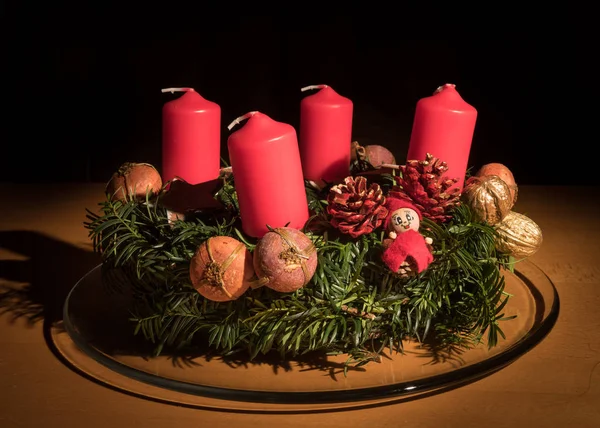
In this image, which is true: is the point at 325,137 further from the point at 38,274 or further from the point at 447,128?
the point at 38,274

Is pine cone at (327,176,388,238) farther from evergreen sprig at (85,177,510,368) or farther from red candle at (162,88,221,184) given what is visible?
red candle at (162,88,221,184)

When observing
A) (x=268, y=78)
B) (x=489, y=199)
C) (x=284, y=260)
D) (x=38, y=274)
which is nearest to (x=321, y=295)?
(x=284, y=260)

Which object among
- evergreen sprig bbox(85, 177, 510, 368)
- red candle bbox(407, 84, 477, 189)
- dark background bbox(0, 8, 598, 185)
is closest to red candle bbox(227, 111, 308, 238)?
evergreen sprig bbox(85, 177, 510, 368)

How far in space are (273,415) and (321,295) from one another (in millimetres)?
88

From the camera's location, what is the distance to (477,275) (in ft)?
2.02

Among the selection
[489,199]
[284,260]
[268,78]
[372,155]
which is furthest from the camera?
[268,78]

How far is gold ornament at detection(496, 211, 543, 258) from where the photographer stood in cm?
67

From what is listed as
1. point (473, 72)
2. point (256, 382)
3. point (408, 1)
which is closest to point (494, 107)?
point (473, 72)

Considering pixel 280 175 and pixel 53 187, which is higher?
pixel 280 175

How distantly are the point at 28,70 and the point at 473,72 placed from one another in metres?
0.67

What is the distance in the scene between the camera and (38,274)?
79 centimetres

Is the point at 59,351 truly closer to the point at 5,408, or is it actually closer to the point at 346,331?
the point at 5,408

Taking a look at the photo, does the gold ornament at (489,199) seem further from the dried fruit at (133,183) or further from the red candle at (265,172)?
the dried fruit at (133,183)

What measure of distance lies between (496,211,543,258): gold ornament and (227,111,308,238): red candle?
18 centimetres
